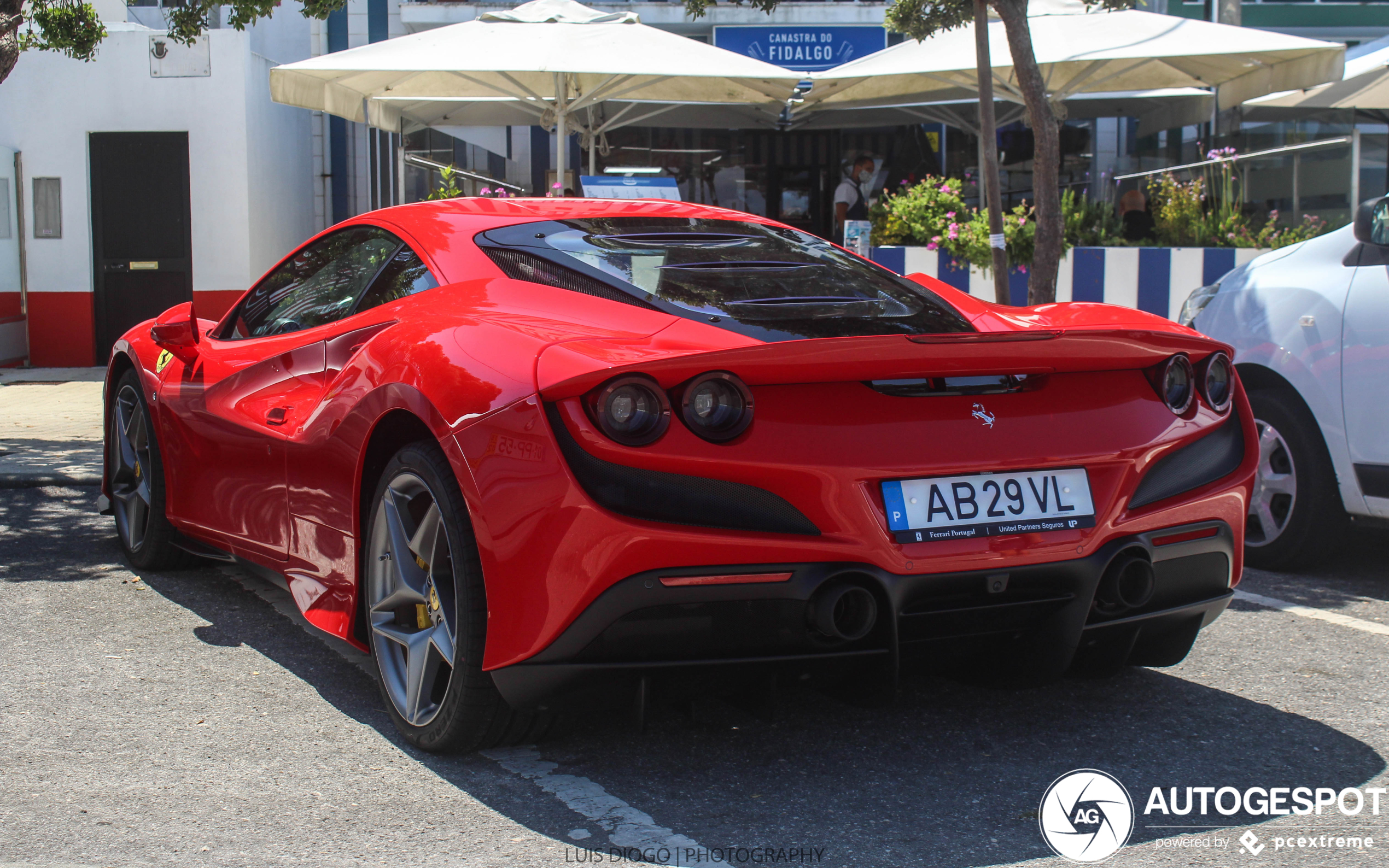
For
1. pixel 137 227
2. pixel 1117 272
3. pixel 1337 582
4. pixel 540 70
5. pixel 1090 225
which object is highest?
pixel 540 70

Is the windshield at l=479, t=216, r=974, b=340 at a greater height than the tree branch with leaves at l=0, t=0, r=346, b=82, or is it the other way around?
the tree branch with leaves at l=0, t=0, r=346, b=82

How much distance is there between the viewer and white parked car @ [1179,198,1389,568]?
457 cm

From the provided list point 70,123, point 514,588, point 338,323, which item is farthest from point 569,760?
point 70,123

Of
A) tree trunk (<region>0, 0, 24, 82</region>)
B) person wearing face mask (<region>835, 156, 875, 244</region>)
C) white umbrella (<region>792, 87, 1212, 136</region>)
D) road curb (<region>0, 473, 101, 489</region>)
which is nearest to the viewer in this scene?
road curb (<region>0, 473, 101, 489</region>)

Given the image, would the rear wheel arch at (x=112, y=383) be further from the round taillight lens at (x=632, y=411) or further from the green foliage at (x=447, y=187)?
the green foliage at (x=447, y=187)

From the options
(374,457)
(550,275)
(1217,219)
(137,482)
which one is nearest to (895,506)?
(550,275)

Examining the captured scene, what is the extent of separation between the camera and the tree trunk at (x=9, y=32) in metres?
7.43

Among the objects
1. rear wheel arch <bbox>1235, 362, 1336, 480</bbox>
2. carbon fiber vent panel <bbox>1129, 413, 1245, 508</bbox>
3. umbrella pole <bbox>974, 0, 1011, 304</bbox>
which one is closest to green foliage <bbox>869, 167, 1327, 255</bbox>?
umbrella pole <bbox>974, 0, 1011, 304</bbox>

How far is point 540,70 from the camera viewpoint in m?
9.17

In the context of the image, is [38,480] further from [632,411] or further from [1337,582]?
[1337,582]

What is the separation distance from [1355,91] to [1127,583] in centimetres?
940

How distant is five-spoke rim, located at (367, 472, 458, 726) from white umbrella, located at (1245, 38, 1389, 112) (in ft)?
30.6

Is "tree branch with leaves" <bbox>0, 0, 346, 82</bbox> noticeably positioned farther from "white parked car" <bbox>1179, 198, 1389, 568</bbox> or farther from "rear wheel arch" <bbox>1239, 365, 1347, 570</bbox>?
"rear wheel arch" <bbox>1239, 365, 1347, 570</bbox>

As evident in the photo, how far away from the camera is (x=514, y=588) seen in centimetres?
256
